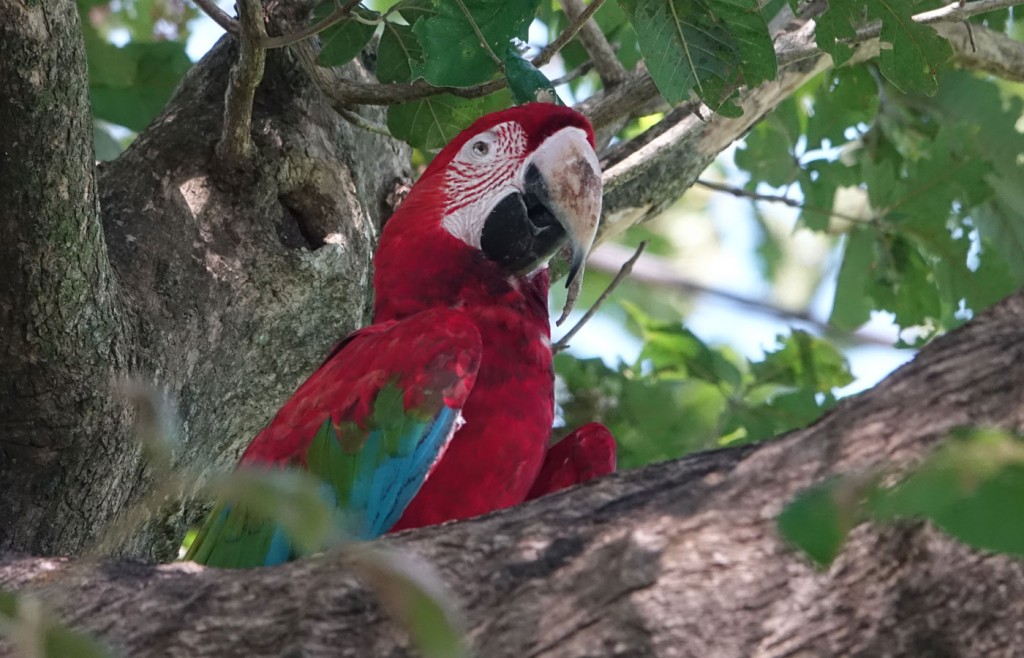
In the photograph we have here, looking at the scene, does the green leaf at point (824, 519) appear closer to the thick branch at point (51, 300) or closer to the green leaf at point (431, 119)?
the thick branch at point (51, 300)

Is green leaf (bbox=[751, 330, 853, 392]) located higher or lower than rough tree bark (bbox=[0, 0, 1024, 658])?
higher

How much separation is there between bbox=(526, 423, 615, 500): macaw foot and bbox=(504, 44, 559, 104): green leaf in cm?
76

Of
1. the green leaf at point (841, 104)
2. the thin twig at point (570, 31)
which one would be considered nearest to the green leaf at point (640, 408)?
the green leaf at point (841, 104)

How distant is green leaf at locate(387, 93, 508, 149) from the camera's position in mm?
2934

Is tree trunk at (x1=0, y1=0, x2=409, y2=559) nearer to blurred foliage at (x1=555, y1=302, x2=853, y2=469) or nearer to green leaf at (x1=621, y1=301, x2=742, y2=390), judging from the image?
blurred foliage at (x1=555, y1=302, x2=853, y2=469)

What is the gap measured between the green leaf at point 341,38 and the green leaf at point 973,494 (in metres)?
2.17

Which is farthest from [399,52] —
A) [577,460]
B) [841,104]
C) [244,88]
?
[841,104]

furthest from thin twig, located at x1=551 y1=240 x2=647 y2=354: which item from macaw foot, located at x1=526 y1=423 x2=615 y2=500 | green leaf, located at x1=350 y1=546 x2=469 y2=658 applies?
green leaf, located at x1=350 y1=546 x2=469 y2=658

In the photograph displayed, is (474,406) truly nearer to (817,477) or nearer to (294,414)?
(294,414)

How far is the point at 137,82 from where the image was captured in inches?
145

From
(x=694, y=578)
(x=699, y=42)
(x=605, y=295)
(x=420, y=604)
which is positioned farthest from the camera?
(x=605, y=295)

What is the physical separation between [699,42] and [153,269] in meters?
1.28

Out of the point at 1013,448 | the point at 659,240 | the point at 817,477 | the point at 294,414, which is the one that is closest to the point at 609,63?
the point at 294,414

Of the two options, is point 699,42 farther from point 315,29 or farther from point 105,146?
point 105,146
